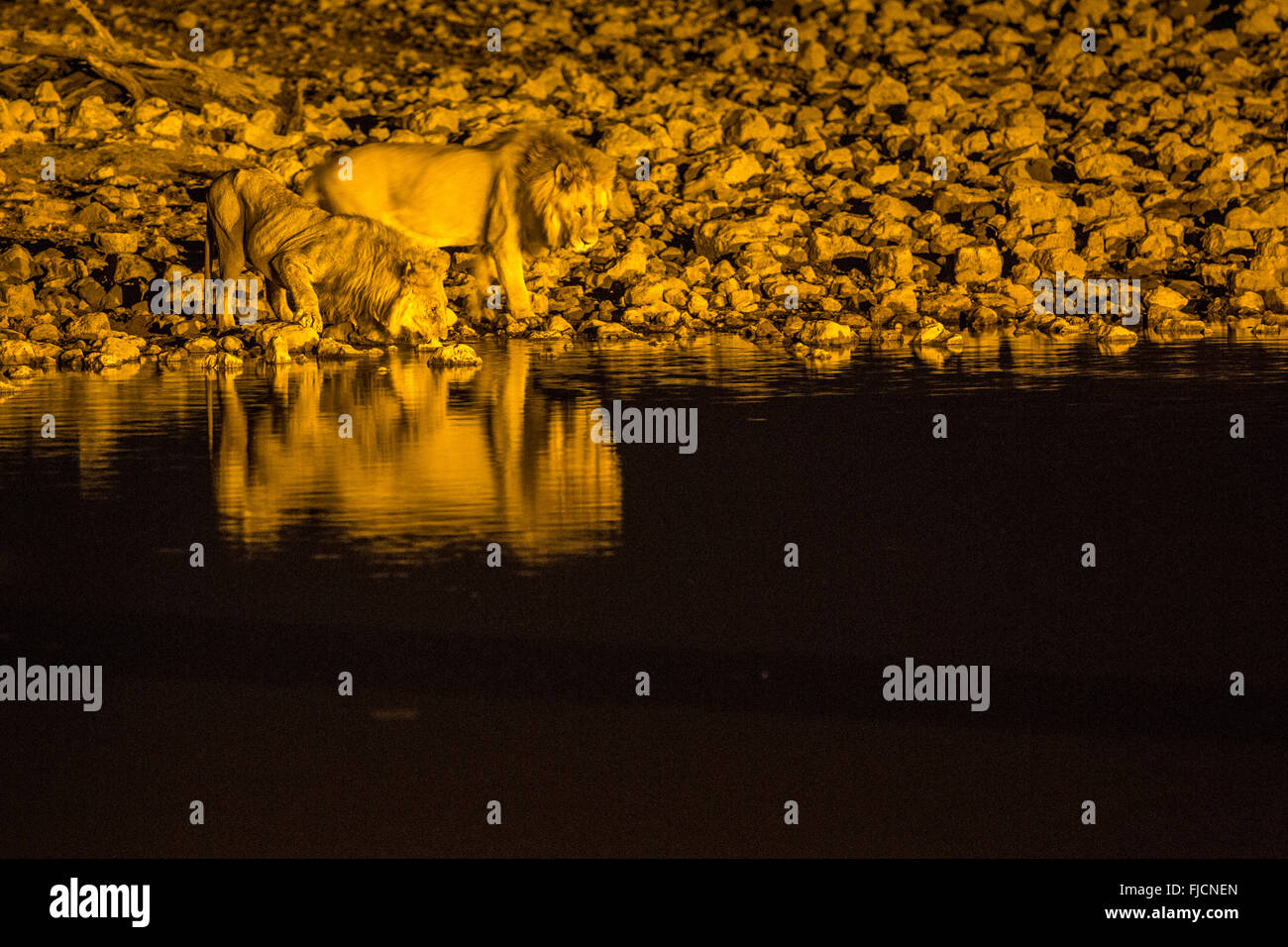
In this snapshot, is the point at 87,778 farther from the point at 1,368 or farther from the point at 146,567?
the point at 1,368

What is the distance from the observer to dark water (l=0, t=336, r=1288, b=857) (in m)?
4.34

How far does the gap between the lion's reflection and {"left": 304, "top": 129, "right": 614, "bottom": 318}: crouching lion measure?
167 inches

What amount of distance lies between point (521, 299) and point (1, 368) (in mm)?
4629

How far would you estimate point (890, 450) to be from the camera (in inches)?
370

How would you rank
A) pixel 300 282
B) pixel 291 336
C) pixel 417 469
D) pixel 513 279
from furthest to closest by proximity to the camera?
pixel 513 279 < pixel 300 282 < pixel 291 336 < pixel 417 469

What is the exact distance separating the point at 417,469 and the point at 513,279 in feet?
27.7

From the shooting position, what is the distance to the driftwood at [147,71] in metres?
23.9

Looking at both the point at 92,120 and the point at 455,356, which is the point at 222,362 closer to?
the point at 455,356

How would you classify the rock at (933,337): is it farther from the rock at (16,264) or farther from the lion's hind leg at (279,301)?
the rock at (16,264)

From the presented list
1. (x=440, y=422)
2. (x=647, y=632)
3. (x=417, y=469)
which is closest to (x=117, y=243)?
(x=440, y=422)

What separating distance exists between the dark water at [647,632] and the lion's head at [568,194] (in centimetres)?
623

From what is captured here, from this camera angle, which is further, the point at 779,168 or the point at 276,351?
the point at 779,168

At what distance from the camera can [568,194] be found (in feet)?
54.5

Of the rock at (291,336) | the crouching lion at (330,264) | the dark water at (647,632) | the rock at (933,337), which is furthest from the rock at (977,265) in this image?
the dark water at (647,632)
